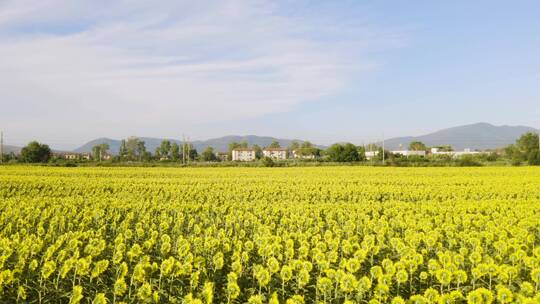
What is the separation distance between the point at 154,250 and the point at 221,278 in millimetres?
2549

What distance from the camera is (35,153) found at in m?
90.1

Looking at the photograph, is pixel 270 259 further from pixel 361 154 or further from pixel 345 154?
pixel 361 154

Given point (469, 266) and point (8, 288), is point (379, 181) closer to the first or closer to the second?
point (469, 266)

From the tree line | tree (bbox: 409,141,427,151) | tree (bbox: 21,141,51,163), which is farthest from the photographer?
tree (bbox: 409,141,427,151)

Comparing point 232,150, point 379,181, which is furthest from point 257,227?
point 232,150

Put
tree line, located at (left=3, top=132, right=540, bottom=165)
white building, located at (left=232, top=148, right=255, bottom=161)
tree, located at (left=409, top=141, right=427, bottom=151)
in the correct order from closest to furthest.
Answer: tree line, located at (left=3, top=132, right=540, bottom=165)
white building, located at (left=232, top=148, right=255, bottom=161)
tree, located at (left=409, top=141, right=427, bottom=151)

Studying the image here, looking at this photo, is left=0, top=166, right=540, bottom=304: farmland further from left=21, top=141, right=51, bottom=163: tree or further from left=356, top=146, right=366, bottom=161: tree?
left=21, top=141, right=51, bottom=163: tree

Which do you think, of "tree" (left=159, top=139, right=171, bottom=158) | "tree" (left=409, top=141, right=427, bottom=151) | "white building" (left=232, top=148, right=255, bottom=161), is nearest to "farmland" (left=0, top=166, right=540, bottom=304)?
"tree" (left=159, top=139, right=171, bottom=158)

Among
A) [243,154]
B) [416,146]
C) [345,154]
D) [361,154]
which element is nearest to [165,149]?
[243,154]

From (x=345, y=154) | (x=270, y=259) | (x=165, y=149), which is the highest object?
(x=165, y=149)

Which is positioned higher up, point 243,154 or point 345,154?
point 243,154

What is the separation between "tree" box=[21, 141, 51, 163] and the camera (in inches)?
3492

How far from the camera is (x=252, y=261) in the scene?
8.15 metres

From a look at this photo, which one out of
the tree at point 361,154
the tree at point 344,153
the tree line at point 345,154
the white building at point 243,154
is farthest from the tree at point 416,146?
the tree at point 344,153
